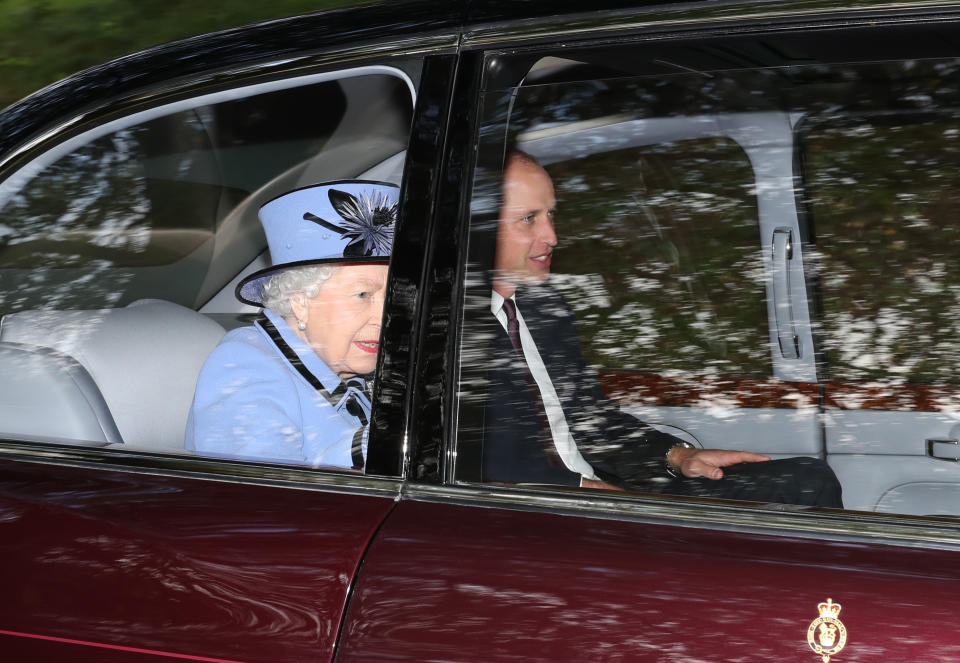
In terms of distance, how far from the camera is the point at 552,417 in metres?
1.49

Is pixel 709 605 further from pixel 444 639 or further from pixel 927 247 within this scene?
pixel 927 247

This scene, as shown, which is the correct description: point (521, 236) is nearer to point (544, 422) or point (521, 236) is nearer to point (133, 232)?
point (544, 422)

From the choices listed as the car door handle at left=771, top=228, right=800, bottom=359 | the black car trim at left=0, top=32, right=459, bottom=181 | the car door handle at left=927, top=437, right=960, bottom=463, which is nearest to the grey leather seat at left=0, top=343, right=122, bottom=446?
the black car trim at left=0, top=32, right=459, bottom=181

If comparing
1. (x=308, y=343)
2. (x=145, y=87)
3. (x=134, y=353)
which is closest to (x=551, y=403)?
(x=308, y=343)

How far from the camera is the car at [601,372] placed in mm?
1264

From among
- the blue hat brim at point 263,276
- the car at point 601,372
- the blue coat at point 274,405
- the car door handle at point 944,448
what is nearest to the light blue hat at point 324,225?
the blue hat brim at point 263,276

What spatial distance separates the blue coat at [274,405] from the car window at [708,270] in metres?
0.26

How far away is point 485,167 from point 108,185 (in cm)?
93

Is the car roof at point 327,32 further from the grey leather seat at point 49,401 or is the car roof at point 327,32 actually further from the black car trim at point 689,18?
the grey leather seat at point 49,401

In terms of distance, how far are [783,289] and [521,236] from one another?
37 cm

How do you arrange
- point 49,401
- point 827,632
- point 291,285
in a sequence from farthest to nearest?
1. point 291,285
2. point 49,401
3. point 827,632

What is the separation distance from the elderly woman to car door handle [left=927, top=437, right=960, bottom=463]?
2.66 feet

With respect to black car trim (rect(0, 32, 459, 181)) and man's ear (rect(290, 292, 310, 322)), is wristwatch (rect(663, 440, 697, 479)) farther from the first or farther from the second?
man's ear (rect(290, 292, 310, 322))

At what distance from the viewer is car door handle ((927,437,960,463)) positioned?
1495 millimetres
